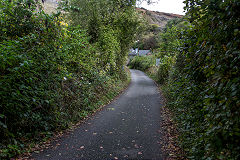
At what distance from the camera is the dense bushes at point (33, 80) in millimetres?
4141

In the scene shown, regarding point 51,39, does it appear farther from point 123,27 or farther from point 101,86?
point 123,27

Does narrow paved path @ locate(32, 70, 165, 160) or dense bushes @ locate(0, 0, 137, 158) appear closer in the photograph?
dense bushes @ locate(0, 0, 137, 158)

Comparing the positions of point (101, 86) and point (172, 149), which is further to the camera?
point (101, 86)

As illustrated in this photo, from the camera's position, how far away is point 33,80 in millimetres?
5133

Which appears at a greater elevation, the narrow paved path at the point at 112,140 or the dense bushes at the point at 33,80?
the dense bushes at the point at 33,80

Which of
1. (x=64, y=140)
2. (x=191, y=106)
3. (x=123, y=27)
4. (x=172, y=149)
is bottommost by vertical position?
(x=64, y=140)

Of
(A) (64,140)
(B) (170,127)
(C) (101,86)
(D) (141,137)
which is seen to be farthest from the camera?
(C) (101,86)

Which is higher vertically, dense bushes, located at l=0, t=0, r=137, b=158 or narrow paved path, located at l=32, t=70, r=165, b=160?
dense bushes, located at l=0, t=0, r=137, b=158

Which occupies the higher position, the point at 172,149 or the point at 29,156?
the point at 172,149

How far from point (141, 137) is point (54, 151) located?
8.87ft

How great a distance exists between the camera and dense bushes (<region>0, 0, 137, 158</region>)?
4.14m

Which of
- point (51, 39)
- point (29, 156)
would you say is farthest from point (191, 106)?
point (51, 39)

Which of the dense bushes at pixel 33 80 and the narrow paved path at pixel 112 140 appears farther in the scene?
the narrow paved path at pixel 112 140

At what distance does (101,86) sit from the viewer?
11375 millimetres
